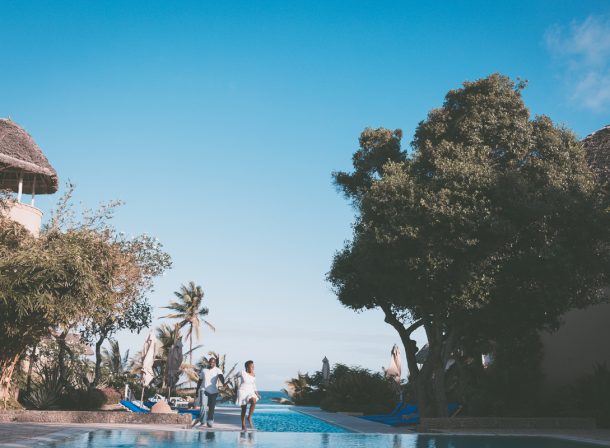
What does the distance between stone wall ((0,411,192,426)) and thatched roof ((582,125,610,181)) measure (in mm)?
18385

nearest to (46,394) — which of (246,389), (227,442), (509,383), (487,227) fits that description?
(246,389)

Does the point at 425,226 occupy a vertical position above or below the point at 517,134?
below

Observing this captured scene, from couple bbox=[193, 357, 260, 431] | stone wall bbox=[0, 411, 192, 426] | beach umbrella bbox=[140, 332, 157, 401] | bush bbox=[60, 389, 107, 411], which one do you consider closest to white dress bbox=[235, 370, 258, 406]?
couple bbox=[193, 357, 260, 431]

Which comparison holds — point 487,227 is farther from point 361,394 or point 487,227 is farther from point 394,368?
point 361,394

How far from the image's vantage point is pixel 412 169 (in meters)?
21.4

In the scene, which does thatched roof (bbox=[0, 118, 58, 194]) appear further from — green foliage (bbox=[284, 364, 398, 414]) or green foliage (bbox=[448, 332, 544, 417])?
green foliage (bbox=[448, 332, 544, 417])

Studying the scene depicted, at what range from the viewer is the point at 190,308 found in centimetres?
6222

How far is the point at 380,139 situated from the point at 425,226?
315 inches

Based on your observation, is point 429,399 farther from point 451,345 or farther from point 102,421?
point 102,421

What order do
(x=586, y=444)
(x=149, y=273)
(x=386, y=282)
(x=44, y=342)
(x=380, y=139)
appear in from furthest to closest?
(x=149, y=273), (x=44, y=342), (x=380, y=139), (x=386, y=282), (x=586, y=444)

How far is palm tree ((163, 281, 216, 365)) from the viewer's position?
62.0 meters

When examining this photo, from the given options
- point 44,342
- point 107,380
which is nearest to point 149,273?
point 44,342

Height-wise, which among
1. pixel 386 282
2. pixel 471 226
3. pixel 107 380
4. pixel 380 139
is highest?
pixel 380 139

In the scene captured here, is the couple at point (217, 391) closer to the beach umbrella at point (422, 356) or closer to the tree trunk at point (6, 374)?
the tree trunk at point (6, 374)
